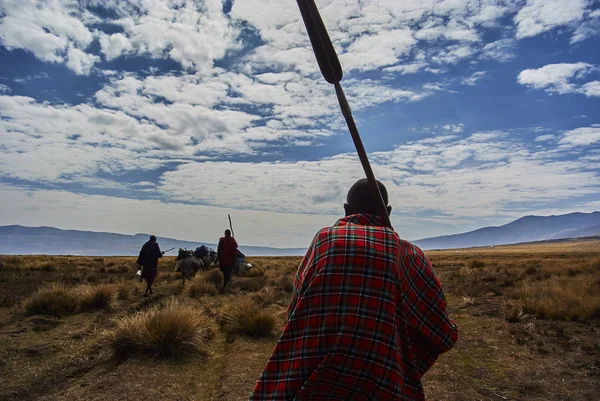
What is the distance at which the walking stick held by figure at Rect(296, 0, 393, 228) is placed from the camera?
1.80 metres

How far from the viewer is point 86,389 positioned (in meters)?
5.69

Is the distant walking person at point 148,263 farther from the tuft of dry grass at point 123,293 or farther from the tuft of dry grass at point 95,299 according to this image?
the tuft of dry grass at point 95,299

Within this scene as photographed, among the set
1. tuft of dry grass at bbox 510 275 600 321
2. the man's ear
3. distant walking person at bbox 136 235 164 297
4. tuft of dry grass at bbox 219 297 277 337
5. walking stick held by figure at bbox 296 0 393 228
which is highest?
walking stick held by figure at bbox 296 0 393 228

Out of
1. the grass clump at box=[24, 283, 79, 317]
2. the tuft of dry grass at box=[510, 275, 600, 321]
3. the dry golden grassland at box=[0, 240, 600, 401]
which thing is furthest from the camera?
the grass clump at box=[24, 283, 79, 317]

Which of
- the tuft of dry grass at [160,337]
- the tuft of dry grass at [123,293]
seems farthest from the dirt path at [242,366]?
the tuft of dry grass at [123,293]

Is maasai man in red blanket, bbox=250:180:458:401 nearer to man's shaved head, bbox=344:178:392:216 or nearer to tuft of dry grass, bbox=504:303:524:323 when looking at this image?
man's shaved head, bbox=344:178:392:216

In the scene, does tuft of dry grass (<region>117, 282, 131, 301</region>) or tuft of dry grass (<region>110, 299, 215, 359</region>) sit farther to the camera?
tuft of dry grass (<region>117, 282, 131, 301</region>)

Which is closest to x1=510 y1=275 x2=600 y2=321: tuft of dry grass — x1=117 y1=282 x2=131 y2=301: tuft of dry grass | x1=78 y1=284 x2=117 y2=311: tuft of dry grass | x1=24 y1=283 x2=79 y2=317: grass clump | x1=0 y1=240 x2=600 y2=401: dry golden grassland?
x1=0 y1=240 x2=600 y2=401: dry golden grassland

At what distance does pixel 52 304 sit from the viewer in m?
10.7

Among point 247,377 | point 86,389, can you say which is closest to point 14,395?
point 86,389

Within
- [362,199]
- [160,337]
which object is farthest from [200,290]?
[362,199]

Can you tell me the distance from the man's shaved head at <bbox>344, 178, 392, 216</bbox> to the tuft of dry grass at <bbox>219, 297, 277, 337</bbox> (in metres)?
7.22

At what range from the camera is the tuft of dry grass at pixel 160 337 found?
7230 millimetres

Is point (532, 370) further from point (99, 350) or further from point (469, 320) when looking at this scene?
point (99, 350)
